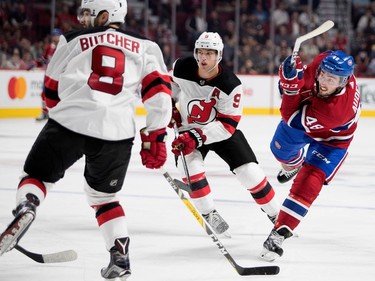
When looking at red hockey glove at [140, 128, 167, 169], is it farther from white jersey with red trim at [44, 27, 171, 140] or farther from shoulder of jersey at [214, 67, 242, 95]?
shoulder of jersey at [214, 67, 242, 95]

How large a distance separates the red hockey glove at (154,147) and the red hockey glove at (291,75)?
2.97 feet

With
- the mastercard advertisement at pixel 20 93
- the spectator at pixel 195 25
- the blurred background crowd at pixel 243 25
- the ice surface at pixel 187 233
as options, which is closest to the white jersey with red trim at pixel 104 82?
the ice surface at pixel 187 233

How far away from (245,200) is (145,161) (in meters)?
2.26

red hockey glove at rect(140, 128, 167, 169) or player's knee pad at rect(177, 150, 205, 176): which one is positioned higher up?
red hockey glove at rect(140, 128, 167, 169)

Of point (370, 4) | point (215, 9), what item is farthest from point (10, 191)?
point (370, 4)

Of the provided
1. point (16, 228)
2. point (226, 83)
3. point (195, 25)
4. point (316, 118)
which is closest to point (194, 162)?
point (226, 83)

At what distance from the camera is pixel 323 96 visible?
12.6 feet

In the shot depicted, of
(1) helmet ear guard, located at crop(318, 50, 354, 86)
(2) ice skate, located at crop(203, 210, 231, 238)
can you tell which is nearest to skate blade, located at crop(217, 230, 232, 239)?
(2) ice skate, located at crop(203, 210, 231, 238)

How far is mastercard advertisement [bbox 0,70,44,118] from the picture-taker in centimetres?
1100

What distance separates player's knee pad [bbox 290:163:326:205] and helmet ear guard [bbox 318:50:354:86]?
41cm

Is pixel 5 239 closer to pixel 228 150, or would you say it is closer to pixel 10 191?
pixel 228 150

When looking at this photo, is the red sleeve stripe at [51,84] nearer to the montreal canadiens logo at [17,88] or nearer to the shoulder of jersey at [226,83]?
the shoulder of jersey at [226,83]

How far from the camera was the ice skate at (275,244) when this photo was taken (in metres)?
3.59

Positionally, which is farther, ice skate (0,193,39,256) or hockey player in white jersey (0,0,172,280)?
hockey player in white jersey (0,0,172,280)
